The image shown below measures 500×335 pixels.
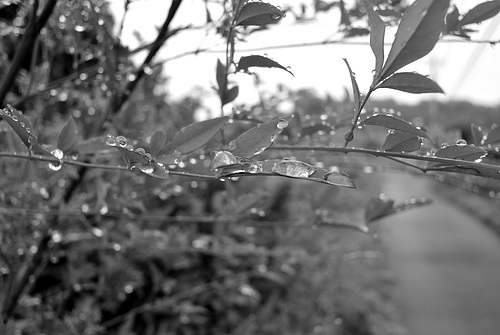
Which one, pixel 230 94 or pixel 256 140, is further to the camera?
pixel 230 94

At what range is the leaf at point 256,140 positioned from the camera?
18.1 inches

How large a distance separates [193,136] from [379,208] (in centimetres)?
44

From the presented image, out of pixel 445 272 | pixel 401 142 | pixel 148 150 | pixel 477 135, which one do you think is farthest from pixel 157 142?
pixel 445 272

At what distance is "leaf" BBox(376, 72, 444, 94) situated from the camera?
16.8 inches

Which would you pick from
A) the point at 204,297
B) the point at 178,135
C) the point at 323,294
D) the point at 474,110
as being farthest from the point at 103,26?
the point at 474,110

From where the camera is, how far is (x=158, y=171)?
45cm

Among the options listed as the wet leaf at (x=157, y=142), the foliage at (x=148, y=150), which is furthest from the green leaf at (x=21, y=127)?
the wet leaf at (x=157, y=142)

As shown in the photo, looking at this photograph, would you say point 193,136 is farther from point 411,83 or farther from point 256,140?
point 411,83

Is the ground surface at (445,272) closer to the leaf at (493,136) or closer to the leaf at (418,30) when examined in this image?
the leaf at (493,136)

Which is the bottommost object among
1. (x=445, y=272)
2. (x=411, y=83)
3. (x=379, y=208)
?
(x=445, y=272)

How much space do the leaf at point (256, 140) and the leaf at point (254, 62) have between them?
0.29 ft

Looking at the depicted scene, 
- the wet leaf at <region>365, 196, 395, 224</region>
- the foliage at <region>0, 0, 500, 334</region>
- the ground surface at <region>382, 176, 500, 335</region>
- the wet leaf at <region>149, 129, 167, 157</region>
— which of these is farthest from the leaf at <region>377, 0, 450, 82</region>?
the ground surface at <region>382, 176, 500, 335</region>

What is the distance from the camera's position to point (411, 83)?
1.41 ft

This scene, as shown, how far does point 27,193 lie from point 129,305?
Answer: 0.93 meters
